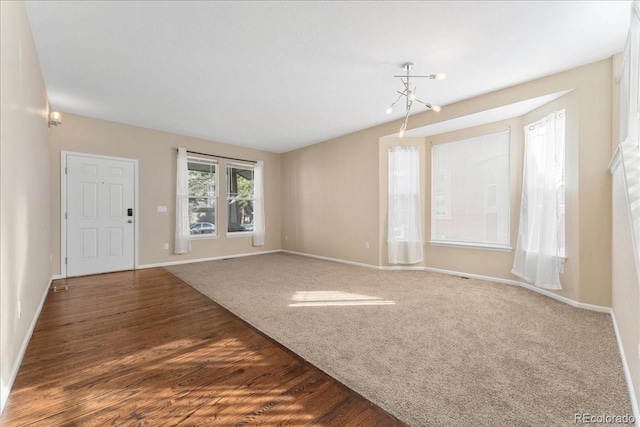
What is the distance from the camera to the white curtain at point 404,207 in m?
4.84

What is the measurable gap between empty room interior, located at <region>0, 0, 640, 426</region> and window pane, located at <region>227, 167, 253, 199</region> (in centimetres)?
77

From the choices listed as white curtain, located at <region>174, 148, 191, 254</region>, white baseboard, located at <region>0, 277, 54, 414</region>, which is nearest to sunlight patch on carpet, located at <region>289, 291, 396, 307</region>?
white baseboard, located at <region>0, 277, 54, 414</region>

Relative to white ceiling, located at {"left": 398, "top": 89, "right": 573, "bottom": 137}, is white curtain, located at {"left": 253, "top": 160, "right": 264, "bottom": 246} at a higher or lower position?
lower

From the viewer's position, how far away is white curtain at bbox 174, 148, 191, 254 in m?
5.37

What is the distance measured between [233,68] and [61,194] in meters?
3.67

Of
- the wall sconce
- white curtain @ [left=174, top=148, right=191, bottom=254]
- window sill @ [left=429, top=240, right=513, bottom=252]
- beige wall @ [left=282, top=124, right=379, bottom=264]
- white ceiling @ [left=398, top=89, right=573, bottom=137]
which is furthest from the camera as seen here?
white curtain @ [left=174, top=148, right=191, bottom=254]

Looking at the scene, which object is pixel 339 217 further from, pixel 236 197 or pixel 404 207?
pixel 236 197

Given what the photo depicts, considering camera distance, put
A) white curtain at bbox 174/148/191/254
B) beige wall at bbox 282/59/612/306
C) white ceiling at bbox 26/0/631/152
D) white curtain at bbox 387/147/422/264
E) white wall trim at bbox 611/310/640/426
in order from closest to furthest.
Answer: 1. white wall trim at bbox 611/310/640/426
2. white ceiling at bbox 26/0/631/152
3. beige wall at bbox 282/59/612/306
4. white curtain at bbox 387/147/422/264
5. white curtain at bbox 174/148/191/254

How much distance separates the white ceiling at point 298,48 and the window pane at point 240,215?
2674 mm

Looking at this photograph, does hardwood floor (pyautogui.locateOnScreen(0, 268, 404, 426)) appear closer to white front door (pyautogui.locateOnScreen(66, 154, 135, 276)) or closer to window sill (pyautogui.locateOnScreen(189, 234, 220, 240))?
white front door (pyautogui.locateOnScreen(66, 154, 135, 276))

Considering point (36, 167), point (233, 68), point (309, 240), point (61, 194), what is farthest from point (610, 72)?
point (61, 194)

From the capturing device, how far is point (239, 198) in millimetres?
6480

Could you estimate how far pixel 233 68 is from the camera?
302 centimetres

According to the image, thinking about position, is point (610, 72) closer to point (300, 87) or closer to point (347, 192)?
point (300, 87)
